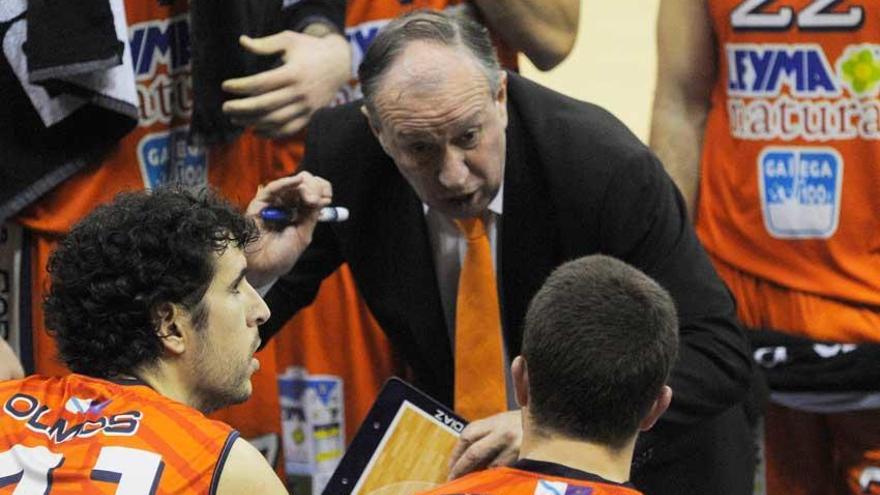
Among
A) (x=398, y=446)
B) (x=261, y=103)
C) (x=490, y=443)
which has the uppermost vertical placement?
(x=261, y=103)

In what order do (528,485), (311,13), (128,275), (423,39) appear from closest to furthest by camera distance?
(528,485) < (128,275) < (423,39) < (311,13)

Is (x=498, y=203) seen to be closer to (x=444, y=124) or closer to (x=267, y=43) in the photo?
(x=444, y=124)

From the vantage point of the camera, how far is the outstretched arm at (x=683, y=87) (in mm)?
3566

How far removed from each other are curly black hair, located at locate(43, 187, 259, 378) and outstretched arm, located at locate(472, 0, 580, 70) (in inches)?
42.5

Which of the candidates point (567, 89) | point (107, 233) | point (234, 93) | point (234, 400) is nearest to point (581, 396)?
point (234, 400)

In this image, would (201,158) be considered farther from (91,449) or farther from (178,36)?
(91,449)

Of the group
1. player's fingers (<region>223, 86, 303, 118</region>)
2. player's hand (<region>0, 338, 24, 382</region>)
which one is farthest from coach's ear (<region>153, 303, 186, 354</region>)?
player's fingers (<region>223, 86, 303, 118</region>)

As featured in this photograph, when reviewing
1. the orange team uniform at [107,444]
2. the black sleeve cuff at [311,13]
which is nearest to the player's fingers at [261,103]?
the black sleeve cuff at [311,13]

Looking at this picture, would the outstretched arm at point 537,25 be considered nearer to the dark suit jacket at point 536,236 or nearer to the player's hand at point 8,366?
the dark suit jacket at point 536,236

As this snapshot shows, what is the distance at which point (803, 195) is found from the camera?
3.48m

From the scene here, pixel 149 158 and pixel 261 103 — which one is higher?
pixel 261 103

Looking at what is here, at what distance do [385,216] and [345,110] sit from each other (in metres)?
0.20

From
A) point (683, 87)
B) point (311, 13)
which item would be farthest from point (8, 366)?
point (683, 87)

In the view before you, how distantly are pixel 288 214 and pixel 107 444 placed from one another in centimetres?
81
